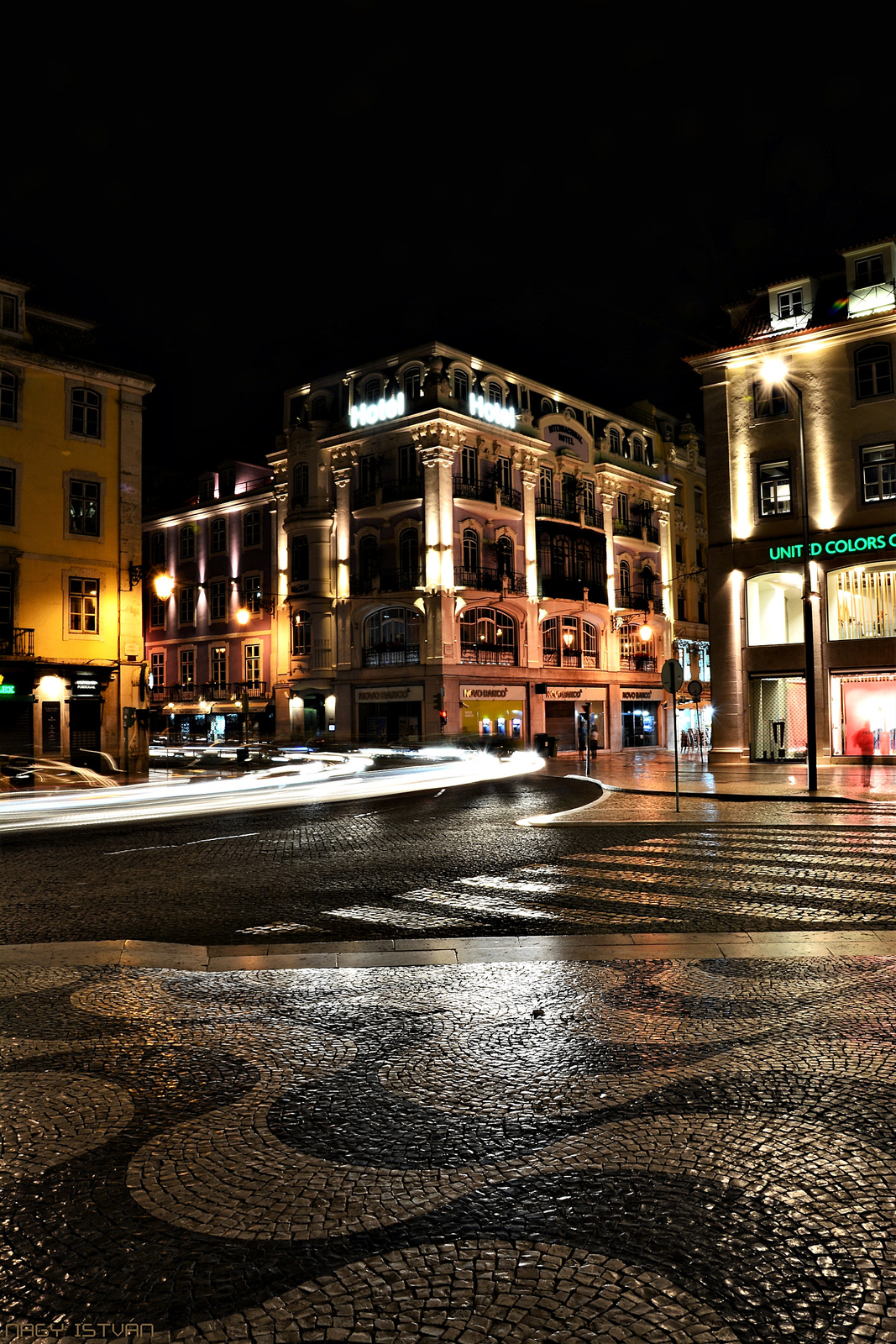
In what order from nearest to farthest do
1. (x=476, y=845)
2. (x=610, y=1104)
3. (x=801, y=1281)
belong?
(x=801, y=1281)
(x=610, y=1104)
(x=476, y=845)

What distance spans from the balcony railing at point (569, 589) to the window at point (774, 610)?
675 inches

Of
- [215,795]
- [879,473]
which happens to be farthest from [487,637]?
[215,795]

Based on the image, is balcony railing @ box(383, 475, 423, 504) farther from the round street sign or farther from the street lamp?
the round street sign

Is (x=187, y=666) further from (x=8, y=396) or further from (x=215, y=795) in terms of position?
(x=215, y=795)

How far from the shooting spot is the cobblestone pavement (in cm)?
788

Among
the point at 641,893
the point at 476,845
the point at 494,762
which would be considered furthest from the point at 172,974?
the point at 494,762

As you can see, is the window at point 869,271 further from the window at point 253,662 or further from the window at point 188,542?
the window at point 188,542

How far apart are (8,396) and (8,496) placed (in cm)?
331

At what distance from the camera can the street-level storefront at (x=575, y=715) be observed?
48656mm

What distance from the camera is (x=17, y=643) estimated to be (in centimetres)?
2947

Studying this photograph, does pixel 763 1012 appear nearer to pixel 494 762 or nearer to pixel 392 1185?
pixel 392 1185

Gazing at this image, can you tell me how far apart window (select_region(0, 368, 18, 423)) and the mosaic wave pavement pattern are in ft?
94.0

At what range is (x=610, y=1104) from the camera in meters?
4.09

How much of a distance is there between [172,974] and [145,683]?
90.9ft
